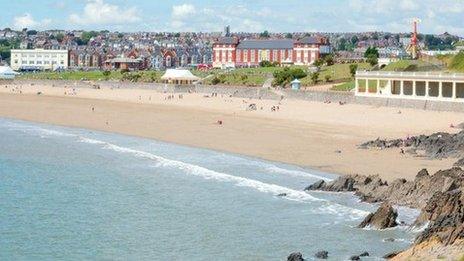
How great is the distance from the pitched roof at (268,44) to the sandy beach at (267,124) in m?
45.3

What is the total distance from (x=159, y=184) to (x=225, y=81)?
64735 millimetres

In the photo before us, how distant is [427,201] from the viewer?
2728 cm

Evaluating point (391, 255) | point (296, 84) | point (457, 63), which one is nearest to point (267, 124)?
point (457, 63)

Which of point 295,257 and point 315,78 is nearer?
point 295,257

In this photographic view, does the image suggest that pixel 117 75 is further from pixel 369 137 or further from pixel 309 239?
pixel 309 239

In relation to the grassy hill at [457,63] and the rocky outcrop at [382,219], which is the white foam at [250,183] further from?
the grassy hill at [457,63]

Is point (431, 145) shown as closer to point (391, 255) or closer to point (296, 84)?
point (391, 255)

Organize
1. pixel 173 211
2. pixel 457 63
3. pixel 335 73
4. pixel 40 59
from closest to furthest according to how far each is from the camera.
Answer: pixel 173 211 → pixel 457 63 → pixel 335 73 → pixel 40 59

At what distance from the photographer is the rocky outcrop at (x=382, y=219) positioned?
25562 millimetres

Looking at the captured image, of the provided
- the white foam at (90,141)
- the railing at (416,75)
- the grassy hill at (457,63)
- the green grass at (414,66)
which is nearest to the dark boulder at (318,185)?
the white foam at (90,141)

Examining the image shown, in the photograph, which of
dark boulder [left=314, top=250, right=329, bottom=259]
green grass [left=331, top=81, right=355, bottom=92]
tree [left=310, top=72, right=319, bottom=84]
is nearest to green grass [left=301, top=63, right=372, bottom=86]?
tree [left=310, top=72, right=319, bottom=84]

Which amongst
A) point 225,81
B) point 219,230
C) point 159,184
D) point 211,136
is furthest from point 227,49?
point 219,230

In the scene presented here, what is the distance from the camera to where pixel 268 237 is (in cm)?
2564

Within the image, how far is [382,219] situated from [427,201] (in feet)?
7.55
